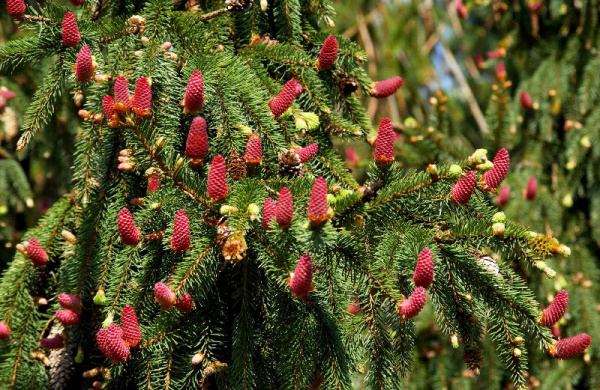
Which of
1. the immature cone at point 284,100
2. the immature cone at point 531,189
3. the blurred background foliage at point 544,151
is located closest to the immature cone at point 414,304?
the immature cone at point 284,100

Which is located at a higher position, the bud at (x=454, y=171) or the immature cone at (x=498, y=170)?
the bud at (x=454, y=171)

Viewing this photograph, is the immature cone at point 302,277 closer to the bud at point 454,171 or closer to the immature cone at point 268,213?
the immature cone at point 268,213

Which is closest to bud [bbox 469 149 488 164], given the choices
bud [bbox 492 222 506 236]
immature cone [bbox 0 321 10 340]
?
bud [bbox 492 222 506 236]

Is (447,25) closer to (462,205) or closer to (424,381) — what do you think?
(424,381)

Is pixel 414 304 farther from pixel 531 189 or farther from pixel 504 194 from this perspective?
pixel 531 189

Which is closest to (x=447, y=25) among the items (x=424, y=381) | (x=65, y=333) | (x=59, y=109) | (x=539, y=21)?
(x=539, y=21)

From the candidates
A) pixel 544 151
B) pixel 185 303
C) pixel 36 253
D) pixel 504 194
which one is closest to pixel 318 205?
pixel 185 303
